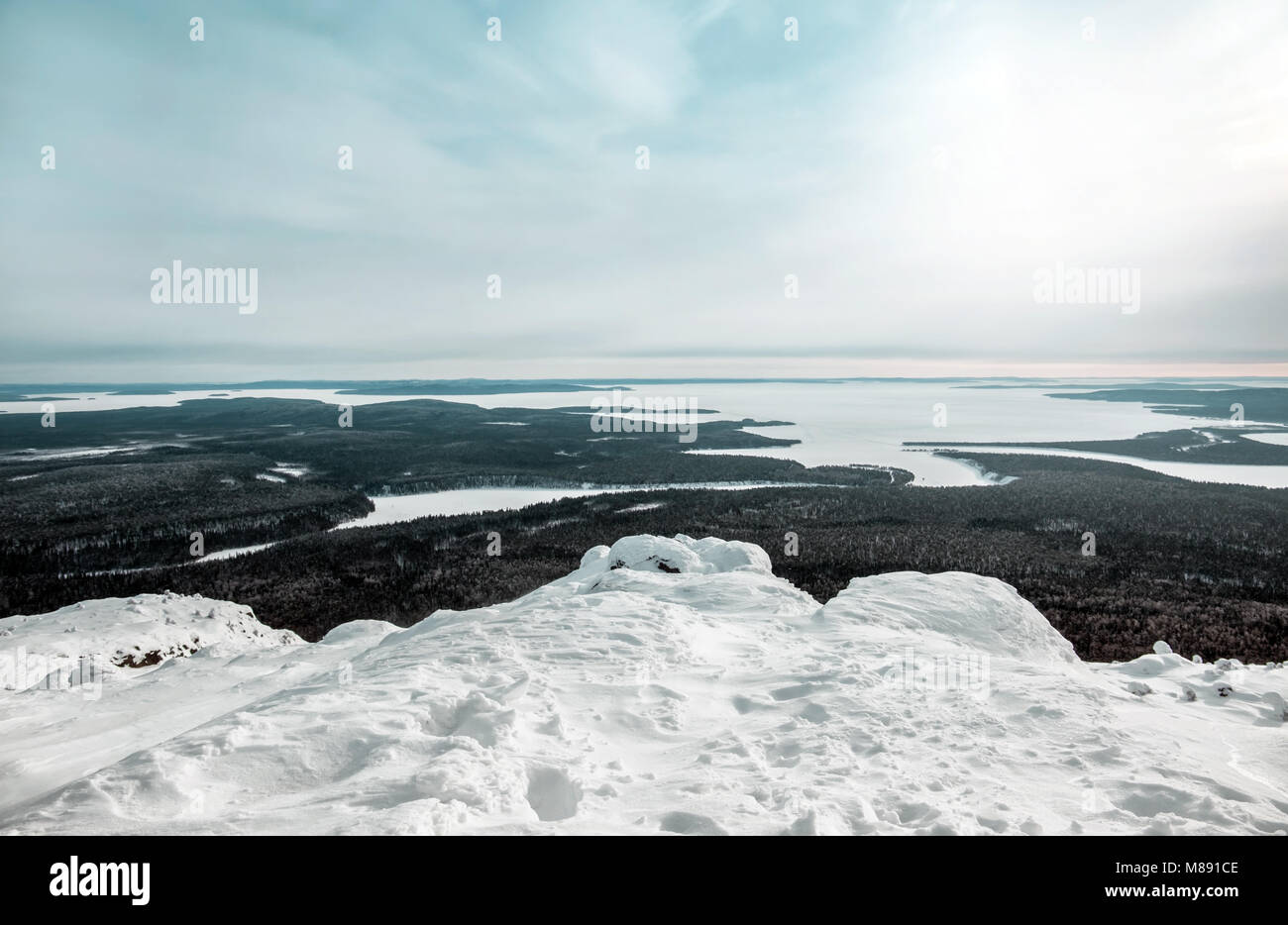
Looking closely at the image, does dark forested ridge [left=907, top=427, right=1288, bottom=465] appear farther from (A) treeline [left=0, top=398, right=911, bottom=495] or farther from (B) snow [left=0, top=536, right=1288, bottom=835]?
(B) snow [left=0, top=536, right=1288, bottom=835]

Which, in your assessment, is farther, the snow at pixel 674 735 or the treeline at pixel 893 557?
the treeline at pixel 893 557

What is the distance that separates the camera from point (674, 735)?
7.64 meters

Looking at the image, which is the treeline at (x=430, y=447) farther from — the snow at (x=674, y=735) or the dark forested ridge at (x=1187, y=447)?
the snow at (x=674, y=735)

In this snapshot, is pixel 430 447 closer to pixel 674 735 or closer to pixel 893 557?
pixel 893 557

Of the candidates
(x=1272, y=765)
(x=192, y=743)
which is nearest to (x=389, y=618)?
(x=192, y=743)

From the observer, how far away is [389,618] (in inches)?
1035

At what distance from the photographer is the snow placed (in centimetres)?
546

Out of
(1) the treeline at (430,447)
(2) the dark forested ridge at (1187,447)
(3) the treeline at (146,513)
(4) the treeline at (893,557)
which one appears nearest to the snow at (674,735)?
(4) the treeline at (893,557)

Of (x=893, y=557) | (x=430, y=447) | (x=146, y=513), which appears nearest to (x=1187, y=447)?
(x=893, y=557)

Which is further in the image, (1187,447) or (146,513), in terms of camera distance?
(1187,447)

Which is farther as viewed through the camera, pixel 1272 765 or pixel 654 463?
pixel 654 463

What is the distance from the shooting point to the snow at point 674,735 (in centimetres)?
546

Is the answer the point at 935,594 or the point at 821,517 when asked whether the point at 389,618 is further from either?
the point at 821,517

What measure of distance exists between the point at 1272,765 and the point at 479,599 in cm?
2577
